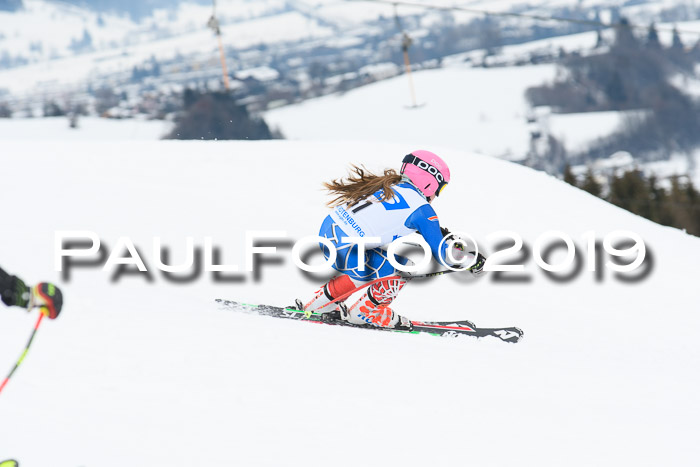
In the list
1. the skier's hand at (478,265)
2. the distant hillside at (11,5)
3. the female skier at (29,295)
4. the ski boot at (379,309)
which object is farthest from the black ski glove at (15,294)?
the distant hillside at (11,5)

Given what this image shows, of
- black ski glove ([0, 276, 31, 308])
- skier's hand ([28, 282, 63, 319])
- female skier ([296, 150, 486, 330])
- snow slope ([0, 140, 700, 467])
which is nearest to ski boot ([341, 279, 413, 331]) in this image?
female skier ([296, 150, 486, 330])

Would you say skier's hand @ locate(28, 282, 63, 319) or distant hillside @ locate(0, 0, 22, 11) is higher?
distant hillside @ locate(0, 0, 22, 11)

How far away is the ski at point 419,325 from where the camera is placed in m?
4.42

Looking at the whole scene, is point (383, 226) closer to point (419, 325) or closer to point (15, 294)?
point (419, 325)

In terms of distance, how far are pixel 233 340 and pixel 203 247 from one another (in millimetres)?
2435

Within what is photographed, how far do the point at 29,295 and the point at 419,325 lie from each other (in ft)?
8.62

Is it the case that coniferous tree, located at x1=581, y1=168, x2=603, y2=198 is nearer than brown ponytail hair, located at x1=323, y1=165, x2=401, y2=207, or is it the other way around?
brown ponytail hair, located at x1=323, y1=165, x2=401, y2=207

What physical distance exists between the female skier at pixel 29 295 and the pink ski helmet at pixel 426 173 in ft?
7.29

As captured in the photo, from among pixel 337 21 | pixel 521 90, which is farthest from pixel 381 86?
pixel 337 21

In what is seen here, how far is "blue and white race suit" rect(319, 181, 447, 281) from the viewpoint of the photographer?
13.3ft

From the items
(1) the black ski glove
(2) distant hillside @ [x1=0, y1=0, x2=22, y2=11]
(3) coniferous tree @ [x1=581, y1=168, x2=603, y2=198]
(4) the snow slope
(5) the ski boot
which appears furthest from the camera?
(2) distant hillside @ [x1=0, y1=0, x2=22, y2=11]

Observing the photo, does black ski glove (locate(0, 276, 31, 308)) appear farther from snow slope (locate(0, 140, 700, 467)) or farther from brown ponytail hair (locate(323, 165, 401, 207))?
brown ponytail hair (locate(323, 165, 401, 207))

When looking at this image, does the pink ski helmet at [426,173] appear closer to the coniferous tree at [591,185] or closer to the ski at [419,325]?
the ski at [419,325]

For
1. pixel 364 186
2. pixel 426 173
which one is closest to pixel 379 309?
pixel 364 186
